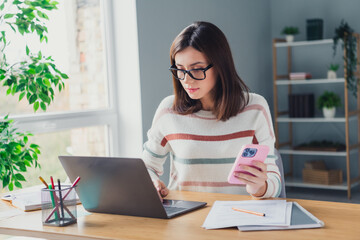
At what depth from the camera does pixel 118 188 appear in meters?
1.42

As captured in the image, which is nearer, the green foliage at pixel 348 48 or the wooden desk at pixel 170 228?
the wooden desk at pixel 170 228

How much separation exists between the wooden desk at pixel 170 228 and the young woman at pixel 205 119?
34 cm

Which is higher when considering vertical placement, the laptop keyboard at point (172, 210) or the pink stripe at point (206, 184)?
the laptop keyboard at point (172, 210)

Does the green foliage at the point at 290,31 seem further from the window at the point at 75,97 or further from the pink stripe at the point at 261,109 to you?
the pink stripe at the point at 261,109

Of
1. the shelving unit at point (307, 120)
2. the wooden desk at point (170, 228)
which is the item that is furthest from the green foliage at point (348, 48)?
the wooden desk at point (170, 228)

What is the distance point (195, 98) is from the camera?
6.01 ft

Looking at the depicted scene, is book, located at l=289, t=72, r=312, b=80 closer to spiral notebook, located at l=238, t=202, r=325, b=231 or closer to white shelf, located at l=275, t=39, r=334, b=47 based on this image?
white shelf, located at l=275, t=39, r=334, b=47

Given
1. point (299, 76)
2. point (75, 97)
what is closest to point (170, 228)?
point (75, 97)

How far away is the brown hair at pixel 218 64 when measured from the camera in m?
1.79

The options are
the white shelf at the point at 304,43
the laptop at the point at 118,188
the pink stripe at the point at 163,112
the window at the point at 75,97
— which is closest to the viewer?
the laptop at the point at 118,188

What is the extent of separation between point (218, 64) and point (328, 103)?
2.97 metres

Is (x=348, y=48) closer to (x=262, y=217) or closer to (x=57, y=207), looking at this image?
(x=262, y=217)

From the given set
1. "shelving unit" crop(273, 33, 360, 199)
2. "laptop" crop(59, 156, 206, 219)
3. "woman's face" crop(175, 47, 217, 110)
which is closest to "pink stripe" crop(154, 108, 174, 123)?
"woman's face" crop(175, 47, 217, 110)

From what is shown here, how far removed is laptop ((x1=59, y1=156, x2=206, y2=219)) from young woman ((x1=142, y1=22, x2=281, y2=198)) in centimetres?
31
